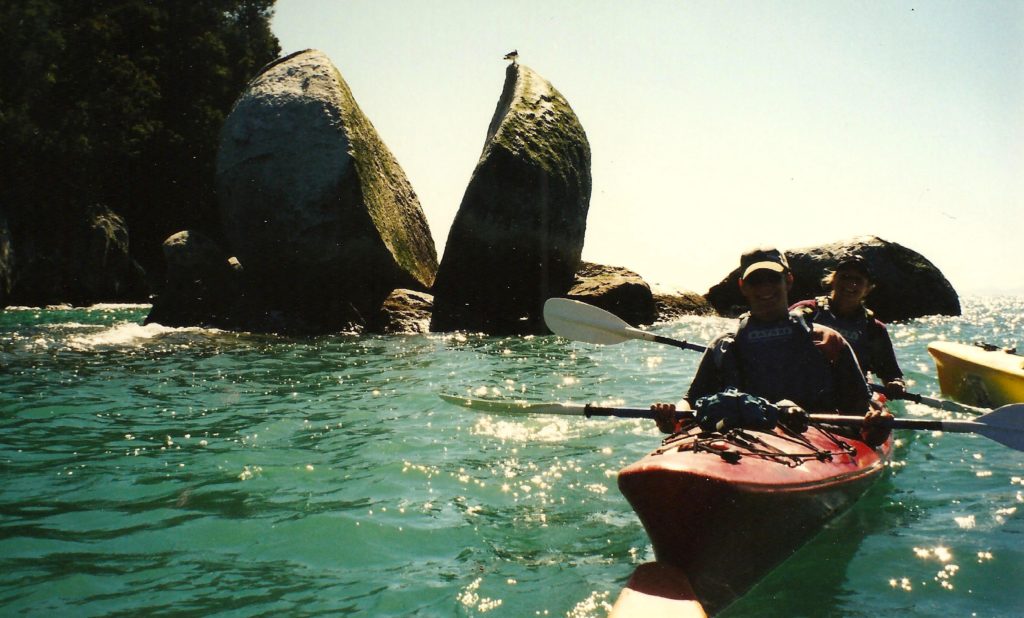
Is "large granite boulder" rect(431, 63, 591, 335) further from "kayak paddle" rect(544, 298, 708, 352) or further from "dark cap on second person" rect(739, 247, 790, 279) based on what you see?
"dark cap on second person" rect(739, 247, 790, 279)

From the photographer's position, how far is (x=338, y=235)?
50.2ft

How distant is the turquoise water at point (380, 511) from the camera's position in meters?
3.55

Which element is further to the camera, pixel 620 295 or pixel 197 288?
pixel 197 288

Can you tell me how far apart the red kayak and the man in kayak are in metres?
2.76

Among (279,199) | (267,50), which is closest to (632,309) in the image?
(279,199)

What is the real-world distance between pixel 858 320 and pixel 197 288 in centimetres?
1412

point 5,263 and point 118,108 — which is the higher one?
point 118,108

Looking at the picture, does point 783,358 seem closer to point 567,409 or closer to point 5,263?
point 567,409

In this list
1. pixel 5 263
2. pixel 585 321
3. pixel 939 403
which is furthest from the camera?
pixel 5 263

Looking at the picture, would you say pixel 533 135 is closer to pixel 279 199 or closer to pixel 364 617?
pixel 279 199

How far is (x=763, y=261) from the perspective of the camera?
4762 mm

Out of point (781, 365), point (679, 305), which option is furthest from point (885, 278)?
point (781, 365)

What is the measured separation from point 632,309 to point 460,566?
41.3 feet

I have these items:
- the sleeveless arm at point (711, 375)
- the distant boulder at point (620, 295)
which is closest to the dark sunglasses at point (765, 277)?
the sleeveless arm at point (711, 375)
